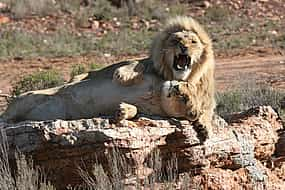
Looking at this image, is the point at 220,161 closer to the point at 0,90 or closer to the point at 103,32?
the point at 0,90

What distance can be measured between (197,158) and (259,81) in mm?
9351

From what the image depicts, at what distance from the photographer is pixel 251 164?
284 inches

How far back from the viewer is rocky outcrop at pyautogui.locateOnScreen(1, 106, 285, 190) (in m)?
6.22

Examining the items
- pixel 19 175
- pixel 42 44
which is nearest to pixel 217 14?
pixel 42 44

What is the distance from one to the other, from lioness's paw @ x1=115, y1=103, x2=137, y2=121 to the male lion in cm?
27

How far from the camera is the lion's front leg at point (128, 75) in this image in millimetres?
6680

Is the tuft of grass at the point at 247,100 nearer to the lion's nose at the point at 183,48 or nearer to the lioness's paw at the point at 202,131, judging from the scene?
the lioness's paw at the point at 202,131

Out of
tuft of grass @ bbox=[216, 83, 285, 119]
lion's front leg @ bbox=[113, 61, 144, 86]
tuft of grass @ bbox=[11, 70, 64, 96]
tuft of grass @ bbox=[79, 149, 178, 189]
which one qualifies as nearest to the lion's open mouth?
lion's front leg @ bbox=[113, 61, 144, 86]

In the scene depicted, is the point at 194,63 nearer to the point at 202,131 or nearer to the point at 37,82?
the point at 202,131

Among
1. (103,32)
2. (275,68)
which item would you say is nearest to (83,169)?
(275,68)

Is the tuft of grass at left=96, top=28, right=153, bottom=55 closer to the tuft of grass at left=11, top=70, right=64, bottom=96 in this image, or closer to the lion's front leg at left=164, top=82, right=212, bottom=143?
the tuft of grass at left=11, top=70, right=64, bottom=96

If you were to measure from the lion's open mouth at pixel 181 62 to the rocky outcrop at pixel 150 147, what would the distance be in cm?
45

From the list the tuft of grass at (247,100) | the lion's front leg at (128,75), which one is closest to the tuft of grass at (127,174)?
the lion's front leg at (128,75)

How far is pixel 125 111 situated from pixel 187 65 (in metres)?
0.67
